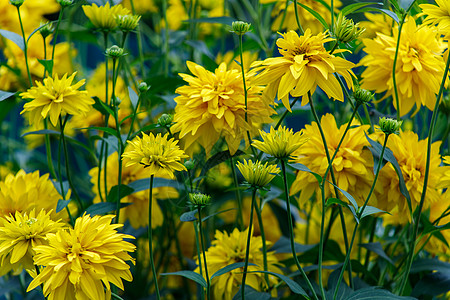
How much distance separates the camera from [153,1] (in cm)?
76

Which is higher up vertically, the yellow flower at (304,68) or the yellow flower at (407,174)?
the yellow flower at (304,68)

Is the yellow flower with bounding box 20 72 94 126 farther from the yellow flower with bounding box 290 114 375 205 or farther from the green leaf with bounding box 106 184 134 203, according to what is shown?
the yellow flower with bounding box 290 114 375 205

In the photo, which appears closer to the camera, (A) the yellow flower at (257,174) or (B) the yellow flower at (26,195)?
(A) the yellow flower at (257,174)

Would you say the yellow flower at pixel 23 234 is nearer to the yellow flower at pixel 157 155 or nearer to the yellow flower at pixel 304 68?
the yellow flower at pixel 157 155

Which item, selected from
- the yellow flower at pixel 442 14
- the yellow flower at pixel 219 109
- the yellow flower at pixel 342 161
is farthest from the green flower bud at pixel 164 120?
the yellow flower at pixel 442 14

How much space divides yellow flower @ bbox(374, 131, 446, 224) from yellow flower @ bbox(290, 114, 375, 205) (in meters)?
0.02

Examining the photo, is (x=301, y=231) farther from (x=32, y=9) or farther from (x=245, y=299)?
(x=32, y=9)

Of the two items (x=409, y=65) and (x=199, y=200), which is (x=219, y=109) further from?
(x=409, y=65)

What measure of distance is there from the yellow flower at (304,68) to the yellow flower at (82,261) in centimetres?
16

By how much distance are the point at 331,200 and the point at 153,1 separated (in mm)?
499

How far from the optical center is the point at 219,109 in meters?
0.41

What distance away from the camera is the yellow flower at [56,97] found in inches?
16.5

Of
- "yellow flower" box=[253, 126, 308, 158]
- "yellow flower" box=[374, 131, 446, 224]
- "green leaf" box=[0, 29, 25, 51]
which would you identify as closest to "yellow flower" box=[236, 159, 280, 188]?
"yellow flower" box=[253, 126, 308, 158]

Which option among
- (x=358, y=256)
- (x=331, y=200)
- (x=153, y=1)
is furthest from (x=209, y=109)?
(x=153, y=1)
